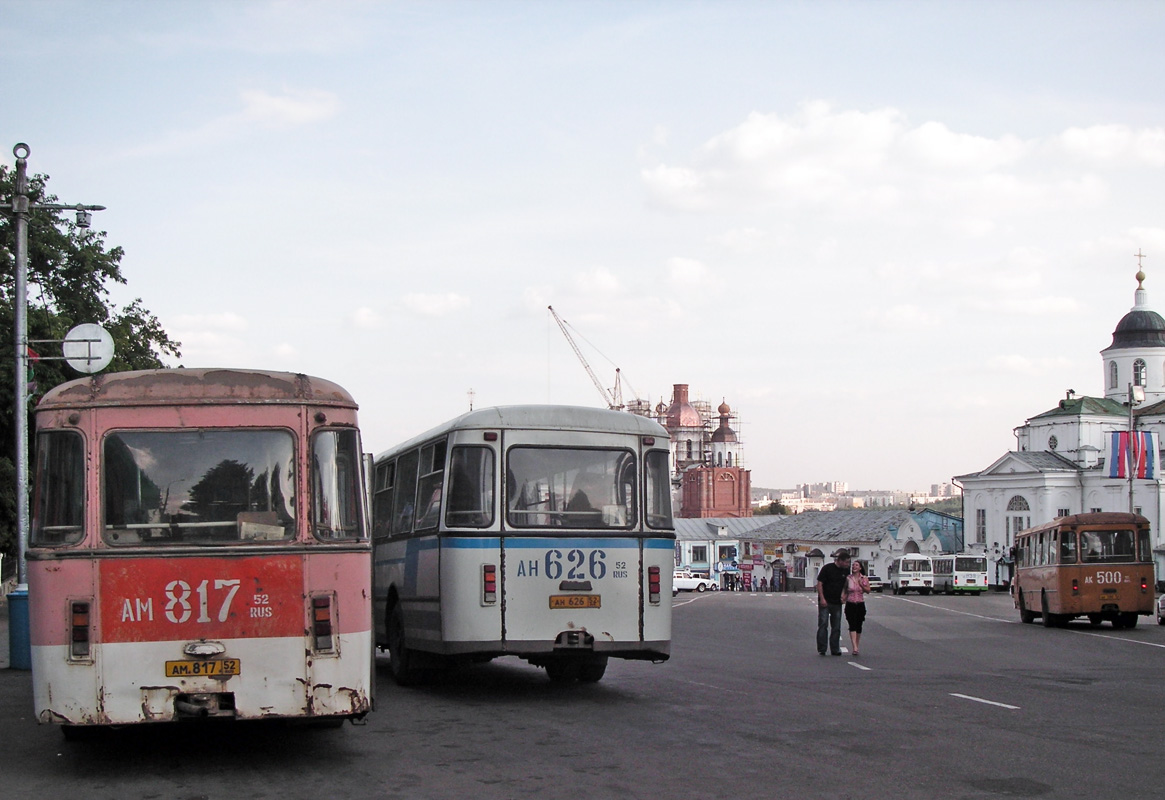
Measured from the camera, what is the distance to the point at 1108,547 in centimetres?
3058

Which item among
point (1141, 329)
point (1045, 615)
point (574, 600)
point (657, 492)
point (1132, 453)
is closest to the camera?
point (574, 600)

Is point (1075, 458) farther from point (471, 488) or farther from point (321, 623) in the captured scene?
point (321, 623)

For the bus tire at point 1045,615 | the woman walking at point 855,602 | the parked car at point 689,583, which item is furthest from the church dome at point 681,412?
the woman walking at point 855,602

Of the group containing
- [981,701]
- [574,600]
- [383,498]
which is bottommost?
[981,701]

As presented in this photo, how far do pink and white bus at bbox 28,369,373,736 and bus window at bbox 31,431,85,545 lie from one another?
1 centimetres

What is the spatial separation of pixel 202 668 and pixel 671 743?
152 inches

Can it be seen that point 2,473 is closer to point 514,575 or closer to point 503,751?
point 514,575

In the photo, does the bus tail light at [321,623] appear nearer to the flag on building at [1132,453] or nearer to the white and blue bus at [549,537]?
the white and blue bus at [549,537]

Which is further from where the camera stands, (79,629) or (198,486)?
(198,486)

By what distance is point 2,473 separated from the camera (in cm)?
4056

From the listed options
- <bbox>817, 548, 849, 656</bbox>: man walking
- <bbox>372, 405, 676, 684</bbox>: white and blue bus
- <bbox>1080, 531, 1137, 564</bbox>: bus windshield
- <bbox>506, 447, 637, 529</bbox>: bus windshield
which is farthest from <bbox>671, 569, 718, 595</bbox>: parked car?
<bbox>506, 447, 637, 529</bbox>: bus windshield

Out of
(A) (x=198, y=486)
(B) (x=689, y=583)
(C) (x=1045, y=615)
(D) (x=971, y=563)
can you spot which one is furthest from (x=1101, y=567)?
(B) (x=689, y=583)

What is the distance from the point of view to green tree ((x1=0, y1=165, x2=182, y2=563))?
40.6 m

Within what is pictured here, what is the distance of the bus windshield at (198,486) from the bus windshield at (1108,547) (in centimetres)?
2457
